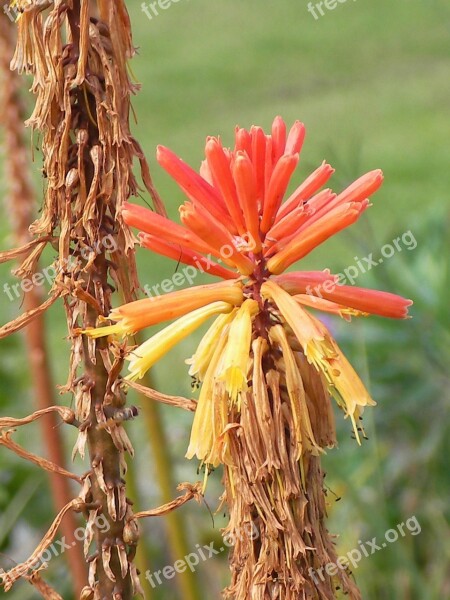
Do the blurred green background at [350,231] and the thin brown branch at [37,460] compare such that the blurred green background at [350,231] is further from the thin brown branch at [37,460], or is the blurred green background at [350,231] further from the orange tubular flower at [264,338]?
the orange tubular flower at [264,338]

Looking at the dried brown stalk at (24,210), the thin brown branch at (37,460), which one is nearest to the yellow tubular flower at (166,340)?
the thin brown branch at (37,460)

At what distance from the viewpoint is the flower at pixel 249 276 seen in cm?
106

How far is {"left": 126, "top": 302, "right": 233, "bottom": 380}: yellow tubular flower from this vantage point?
3.66 ft

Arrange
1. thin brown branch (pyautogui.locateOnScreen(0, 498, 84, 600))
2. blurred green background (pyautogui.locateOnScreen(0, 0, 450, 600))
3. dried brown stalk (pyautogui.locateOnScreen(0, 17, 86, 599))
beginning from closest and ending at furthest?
thin brown branch (pyautogui.locateOnScreen(0, 498, 84, 600)) → dried brown stalk (pyautogui.locateOnScreen(0, 17, 86, 599)) → blurred green background (pyautogui.locateOnScreen(0, 0, 450, 600))

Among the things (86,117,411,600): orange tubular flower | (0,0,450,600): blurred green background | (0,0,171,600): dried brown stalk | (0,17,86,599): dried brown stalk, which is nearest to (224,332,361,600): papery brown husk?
(86,117,411,600): orange tubular flower

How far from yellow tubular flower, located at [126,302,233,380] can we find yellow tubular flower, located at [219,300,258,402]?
0.06 m

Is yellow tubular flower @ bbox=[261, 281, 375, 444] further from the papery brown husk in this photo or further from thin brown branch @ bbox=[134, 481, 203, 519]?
thin brown branch @ bbox=[134, 481, 203, 519]

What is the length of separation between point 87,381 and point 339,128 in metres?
6.73

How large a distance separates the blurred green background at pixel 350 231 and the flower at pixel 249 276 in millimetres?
370

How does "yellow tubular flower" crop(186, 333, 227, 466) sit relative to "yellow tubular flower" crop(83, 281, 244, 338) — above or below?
below

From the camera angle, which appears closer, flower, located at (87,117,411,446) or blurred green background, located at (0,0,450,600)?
flower, located at (87,117,411,446)

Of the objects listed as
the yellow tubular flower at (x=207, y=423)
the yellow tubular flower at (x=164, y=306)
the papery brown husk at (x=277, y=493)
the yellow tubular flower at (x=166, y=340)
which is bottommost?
the papery brown husk at (x=277, y=493)

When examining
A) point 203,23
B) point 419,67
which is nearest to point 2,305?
point 419,67

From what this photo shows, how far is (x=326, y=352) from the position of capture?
1.07 m
